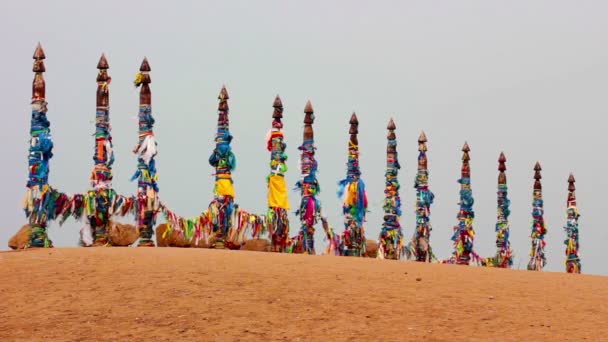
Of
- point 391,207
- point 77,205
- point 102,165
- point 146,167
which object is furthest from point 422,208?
point 77,205

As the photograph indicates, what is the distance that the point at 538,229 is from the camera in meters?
34.8

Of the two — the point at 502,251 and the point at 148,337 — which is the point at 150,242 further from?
the point at 502,251

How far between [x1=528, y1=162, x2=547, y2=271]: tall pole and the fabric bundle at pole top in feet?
40.3

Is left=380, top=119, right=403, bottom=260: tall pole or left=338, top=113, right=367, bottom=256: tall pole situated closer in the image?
left=338, top=113, right=367, bottom=256: tall pole

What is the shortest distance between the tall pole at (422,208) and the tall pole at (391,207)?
149cm

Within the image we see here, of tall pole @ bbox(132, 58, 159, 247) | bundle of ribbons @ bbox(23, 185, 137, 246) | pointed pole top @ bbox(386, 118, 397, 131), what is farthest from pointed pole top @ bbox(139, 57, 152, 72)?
pointed pole top @ bbox(386, 118, 397, 131)

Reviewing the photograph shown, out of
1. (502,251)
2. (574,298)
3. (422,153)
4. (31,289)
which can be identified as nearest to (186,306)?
(31,289)

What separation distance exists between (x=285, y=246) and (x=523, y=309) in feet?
39.0

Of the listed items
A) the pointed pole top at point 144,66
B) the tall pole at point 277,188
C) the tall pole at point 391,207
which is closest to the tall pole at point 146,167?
the pointed pole top at point 144,66

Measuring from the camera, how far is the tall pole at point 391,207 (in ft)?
95.0

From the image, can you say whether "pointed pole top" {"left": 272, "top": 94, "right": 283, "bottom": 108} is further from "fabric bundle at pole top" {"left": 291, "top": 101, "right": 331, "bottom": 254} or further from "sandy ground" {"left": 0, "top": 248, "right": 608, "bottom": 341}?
"sandy ground" {"left": 0, "top": 248, "right": 608, "bottom": 341}

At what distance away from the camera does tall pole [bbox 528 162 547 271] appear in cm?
3466

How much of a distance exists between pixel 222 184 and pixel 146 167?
2.24 metres

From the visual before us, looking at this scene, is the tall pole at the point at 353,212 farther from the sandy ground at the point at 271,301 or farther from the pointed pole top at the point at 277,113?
the sandy ground at the point at 271,301
